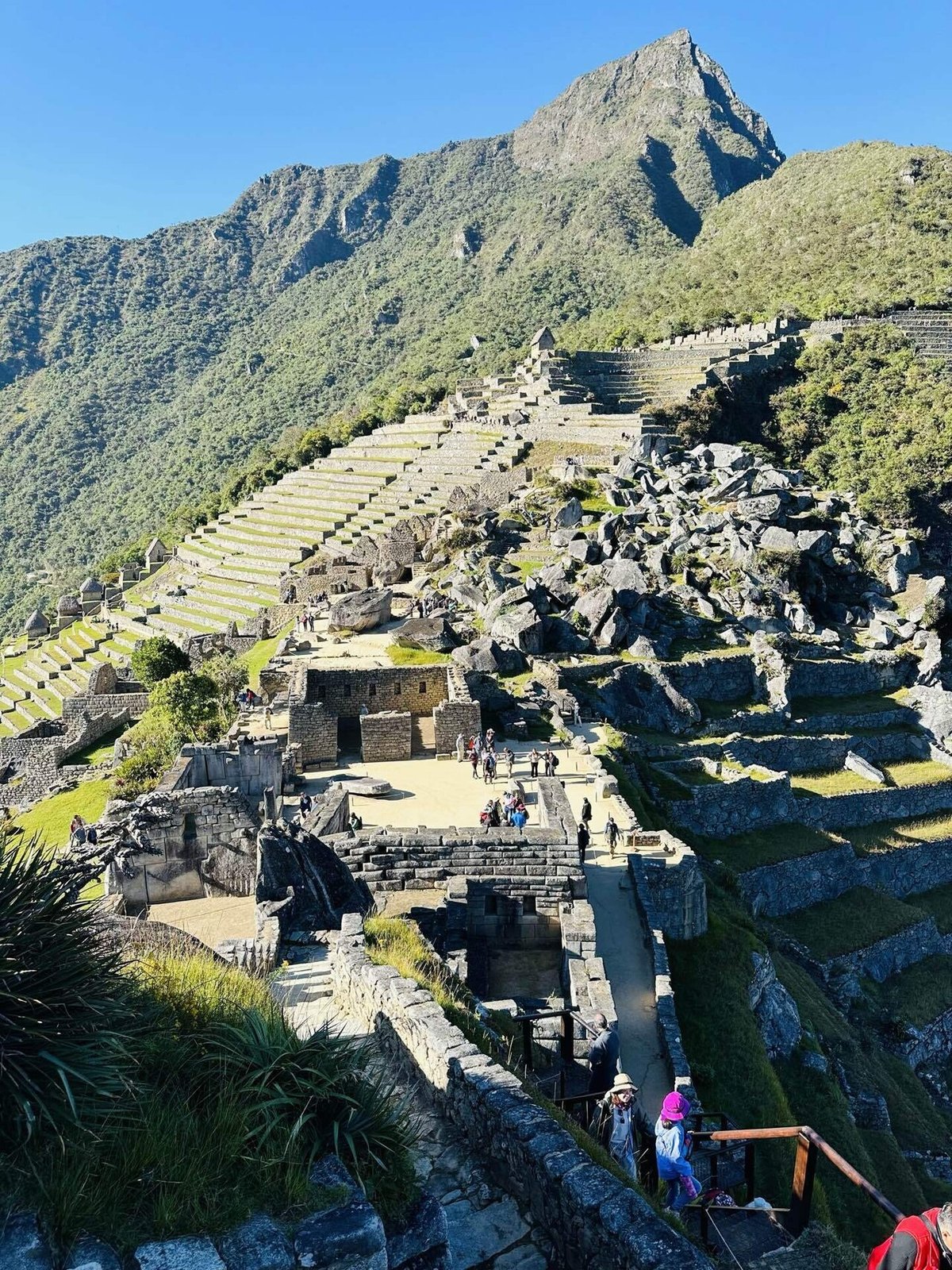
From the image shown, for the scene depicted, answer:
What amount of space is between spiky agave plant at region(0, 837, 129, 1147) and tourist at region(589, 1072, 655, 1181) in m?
3.11

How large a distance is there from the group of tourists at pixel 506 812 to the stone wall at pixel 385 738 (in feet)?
11.2

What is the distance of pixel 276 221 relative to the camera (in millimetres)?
191250

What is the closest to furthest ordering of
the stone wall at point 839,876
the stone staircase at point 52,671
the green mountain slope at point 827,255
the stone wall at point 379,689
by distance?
the stone wall at point 379,689, the stone wall at point 839,876, the stone staircase at point 52,671, the green mountain slope at point 827,255

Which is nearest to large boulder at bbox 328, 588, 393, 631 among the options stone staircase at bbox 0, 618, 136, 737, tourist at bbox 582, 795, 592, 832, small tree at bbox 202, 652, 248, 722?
small tree at bbox 202, 652, 248, 722

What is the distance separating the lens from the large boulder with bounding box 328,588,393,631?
26.5 meters

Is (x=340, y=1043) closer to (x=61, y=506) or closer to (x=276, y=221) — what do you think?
(x=61, y=506)

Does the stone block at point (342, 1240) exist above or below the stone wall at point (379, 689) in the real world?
above

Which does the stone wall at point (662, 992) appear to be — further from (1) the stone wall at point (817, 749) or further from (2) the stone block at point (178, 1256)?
(1) the stone wall at point (817, 749)

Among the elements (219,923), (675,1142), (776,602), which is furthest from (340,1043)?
(776,602)

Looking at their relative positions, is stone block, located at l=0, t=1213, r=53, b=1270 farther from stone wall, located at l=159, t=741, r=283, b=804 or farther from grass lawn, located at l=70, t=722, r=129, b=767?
grass lawn, located at l=70, t=722, r=129, b=767

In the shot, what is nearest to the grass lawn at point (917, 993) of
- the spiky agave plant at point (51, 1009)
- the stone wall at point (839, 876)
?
the stone wall at point (839, 876)

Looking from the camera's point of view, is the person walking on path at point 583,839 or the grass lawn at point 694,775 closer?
the person walking on path at point 583,839

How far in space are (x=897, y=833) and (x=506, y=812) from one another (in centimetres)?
1447

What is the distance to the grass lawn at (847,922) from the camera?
19.3 meters
